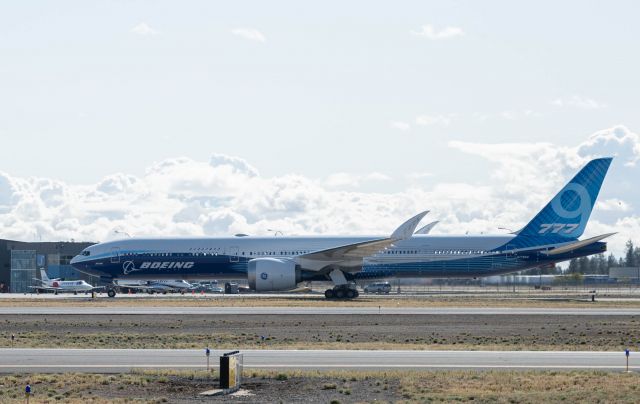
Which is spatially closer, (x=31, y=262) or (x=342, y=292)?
(x=342, y=292)

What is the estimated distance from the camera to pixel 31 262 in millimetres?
105188

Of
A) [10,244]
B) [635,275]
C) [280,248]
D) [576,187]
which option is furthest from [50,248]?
[635,275]

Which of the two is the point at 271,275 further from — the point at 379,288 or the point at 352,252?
the point at 379,288

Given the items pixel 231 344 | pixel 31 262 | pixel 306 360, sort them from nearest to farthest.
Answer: pixel 306 360 < pixel 231 344 < pixel 31 262

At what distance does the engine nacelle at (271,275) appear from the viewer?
55.1m

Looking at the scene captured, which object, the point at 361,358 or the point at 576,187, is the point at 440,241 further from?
the point at 361,358

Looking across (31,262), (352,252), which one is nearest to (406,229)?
(352,252)

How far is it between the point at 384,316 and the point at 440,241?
19.6 meters

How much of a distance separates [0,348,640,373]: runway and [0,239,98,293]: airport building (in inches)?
3097

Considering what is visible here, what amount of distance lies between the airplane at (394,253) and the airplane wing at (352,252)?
0.06m

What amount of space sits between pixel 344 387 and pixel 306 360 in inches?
202

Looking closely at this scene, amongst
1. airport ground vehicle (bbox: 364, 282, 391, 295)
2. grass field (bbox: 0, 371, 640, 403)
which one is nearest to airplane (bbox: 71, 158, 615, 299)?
airport ground vehicle (bbox: 364, 282, 391, 295)

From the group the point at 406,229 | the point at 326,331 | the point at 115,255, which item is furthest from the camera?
the point at 115,255

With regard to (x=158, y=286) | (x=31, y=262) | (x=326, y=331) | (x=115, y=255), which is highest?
(x=31, y=262)
